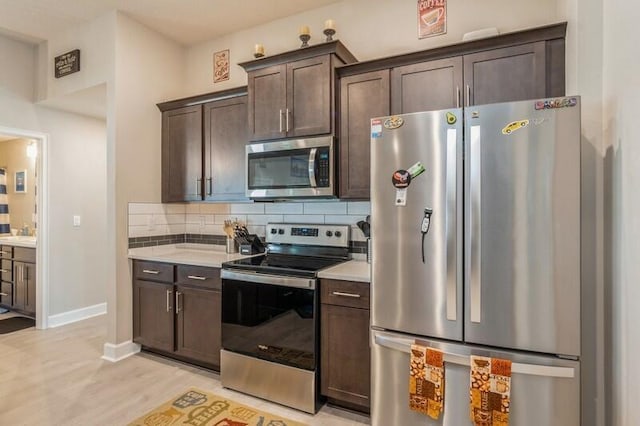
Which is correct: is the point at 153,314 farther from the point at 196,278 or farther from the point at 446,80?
the point at 446,80

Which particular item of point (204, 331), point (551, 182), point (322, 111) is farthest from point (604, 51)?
point (204, 331)

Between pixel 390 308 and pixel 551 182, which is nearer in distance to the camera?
pixel 551 182

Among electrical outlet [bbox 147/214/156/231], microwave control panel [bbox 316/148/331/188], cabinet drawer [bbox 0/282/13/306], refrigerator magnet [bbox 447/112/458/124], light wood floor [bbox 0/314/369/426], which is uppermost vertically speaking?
refrigerator magnet [bbox 447/112/458/124]

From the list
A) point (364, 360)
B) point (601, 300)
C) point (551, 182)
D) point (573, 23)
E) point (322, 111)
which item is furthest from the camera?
point (322, 111)

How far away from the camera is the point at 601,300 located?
1.67 meters

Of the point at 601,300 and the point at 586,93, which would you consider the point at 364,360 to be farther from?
the point at 586,93

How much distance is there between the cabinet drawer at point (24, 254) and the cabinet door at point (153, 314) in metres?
1.78

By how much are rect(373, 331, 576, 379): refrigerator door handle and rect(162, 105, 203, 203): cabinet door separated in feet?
7.29

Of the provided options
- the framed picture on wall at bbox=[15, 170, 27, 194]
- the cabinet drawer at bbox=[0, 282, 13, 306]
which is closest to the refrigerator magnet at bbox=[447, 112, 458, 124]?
the cabinet drawer at bbox=[0, 282, 13, 306]

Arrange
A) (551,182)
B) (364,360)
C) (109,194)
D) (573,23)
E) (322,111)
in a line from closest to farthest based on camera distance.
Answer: (551,182) < (573,23) < (364,360) < (322,111) < (109,194)

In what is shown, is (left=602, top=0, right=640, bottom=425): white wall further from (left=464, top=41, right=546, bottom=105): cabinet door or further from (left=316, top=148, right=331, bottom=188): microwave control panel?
(left=316, top=148, right=331, bottom=188): microwave control panel

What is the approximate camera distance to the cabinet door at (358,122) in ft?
7.84

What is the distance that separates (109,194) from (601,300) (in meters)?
3.54

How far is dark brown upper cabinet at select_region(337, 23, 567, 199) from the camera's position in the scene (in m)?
1.96
